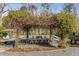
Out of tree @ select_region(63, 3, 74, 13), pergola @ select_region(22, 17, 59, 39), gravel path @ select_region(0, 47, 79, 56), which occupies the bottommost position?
gravel path @ select_region(0, 47, 79, 56)

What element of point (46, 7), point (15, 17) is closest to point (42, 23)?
point (46, 7)

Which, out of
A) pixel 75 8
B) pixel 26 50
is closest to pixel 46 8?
pixel 75 8

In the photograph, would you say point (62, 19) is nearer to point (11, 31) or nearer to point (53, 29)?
point (53, 29)

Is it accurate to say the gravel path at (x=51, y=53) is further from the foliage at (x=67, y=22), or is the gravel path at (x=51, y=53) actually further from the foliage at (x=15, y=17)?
the foliage at (x=15, y=17)

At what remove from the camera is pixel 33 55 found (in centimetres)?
271

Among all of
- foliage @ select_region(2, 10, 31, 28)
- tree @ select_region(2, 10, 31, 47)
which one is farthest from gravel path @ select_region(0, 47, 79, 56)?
foliage @ select_region(2, 10, 31, 28)

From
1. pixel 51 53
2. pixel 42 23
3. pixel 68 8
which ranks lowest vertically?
pixel 51 53

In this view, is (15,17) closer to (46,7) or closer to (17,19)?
(17,19)

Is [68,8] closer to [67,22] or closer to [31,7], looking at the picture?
[67,22]

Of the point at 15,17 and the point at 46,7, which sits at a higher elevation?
the point at 46,7

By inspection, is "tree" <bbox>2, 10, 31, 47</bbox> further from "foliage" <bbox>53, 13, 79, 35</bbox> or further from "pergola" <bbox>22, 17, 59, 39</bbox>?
"foliage" <bbox>53, 13, 79, 35</bbox>

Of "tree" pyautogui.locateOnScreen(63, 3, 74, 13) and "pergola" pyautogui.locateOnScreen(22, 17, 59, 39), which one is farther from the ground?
"tree" pyautogui.locateOnScreen(63, 3, 74, 13)

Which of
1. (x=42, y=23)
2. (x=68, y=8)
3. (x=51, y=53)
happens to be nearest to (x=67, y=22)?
(x=68, y=8)

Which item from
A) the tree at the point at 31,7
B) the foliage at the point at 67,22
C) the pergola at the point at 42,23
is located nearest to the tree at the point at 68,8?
the foliage at the point at 67,22
